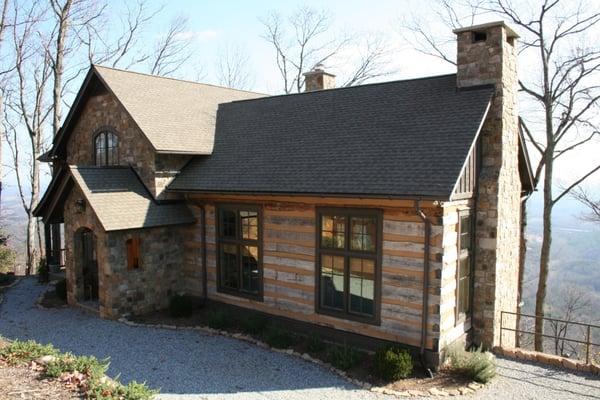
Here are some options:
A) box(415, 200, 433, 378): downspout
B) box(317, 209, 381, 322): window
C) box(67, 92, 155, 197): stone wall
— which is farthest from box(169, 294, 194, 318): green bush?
box(415, 200, 433, 378): downspout

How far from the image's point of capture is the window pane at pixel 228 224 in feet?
44.3

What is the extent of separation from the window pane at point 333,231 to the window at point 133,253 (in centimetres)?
587

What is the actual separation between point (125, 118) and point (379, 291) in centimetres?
1004

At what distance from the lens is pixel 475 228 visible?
1153 centimetres

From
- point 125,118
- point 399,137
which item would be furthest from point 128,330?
point 399,137

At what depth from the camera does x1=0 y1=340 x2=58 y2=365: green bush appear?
8.66 m

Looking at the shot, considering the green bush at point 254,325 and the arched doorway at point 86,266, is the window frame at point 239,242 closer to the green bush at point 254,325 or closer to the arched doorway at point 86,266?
the green bush at point 254,325

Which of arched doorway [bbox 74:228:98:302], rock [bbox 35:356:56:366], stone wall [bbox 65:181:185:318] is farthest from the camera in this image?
arched doorway [bbox 74:228:98:302]

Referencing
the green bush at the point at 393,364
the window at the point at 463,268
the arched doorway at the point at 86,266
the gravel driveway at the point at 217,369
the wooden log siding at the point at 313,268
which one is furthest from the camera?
the arched doorway at the point at 86,266

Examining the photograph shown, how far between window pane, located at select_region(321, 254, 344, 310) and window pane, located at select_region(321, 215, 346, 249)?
1.06 feet

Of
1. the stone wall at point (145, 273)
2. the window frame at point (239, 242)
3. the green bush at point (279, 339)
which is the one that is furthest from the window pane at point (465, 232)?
the stone wall at point (145, 273)

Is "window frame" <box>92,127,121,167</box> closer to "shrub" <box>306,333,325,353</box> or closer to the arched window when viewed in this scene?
the arched window

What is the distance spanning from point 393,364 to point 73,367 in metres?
6.06

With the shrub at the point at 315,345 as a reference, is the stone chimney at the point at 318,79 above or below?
above
